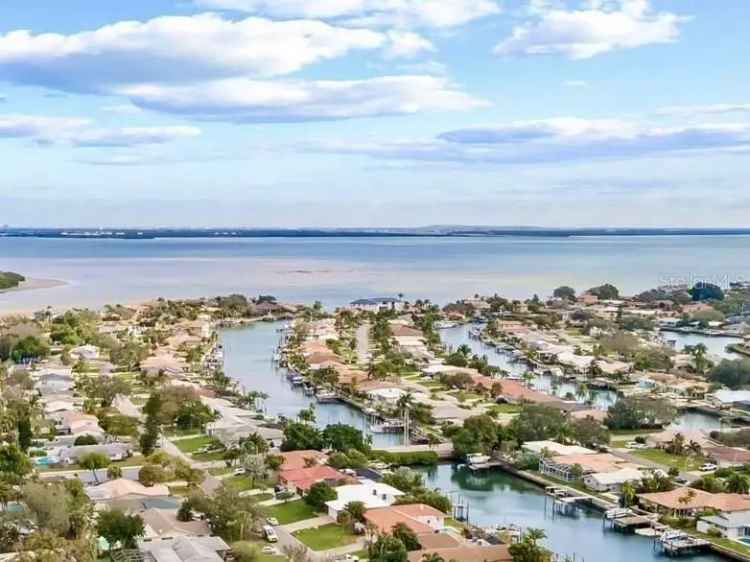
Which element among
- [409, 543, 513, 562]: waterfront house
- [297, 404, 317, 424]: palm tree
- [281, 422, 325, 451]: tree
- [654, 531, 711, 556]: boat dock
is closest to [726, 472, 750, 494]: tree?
[654, 531, 711, 556]: boat dock

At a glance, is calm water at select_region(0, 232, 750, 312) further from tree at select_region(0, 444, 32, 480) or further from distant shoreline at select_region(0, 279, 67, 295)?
tree at select_region(0, 444, 32, 480)

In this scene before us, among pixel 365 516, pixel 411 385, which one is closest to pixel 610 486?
pixel 365 516

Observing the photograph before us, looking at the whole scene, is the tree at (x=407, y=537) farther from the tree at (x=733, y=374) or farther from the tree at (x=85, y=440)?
the tree at (x=733, y=374)

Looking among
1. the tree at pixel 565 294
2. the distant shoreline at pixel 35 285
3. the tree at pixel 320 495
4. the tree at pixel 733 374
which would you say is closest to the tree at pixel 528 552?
the tree at pixel 320 495

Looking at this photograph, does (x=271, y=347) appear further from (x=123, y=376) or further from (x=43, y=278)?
(x=43, y=278)

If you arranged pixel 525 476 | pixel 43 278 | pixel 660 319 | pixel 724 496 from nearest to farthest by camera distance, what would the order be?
pixel 724 496 < pixel 525 476 < pixel 660 319 < pixel 43 278

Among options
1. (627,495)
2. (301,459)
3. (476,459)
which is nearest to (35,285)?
(301,459)

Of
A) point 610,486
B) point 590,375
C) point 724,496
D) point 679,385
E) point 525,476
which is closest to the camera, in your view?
point 724,496
